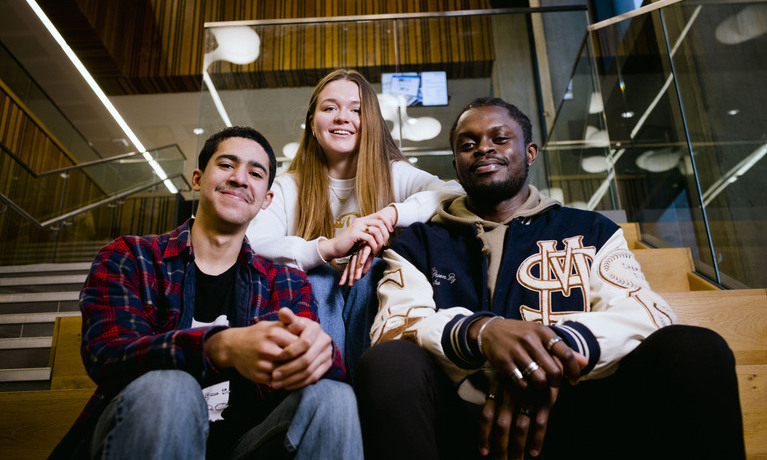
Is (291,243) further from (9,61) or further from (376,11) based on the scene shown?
(9,61)

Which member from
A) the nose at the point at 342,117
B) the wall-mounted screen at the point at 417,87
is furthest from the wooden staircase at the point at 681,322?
the wall-mounted screen at the point at 417,87

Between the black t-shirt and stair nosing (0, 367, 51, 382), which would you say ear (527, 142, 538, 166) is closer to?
the black t-shirt

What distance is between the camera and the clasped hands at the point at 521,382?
94 centimetres

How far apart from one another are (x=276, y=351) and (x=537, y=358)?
47cm

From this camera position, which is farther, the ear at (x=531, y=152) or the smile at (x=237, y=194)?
the ear at (x=531, y=152)

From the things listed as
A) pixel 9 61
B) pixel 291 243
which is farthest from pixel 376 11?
pixel 291 243

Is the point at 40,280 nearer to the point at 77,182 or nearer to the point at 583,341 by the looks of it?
the point at 77,182

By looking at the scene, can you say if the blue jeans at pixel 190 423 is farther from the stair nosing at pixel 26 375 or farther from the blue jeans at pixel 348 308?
the stair nosing at pixel 26 375

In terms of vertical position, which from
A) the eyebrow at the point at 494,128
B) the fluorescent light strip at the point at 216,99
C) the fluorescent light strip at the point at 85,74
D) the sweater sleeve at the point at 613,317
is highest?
the fluorescent light strip at the point at 85,74

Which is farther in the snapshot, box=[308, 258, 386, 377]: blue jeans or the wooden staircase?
the wooden staircase

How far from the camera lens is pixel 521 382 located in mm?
943

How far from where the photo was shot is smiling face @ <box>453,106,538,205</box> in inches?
60.7

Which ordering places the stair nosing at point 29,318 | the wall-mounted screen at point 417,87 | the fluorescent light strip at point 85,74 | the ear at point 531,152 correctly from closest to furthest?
the ear at point 531,152 → the stair nosing at point 29,318 → the wall-mounted screen at point 417,87 → the fluorescent light strip at point 85,74

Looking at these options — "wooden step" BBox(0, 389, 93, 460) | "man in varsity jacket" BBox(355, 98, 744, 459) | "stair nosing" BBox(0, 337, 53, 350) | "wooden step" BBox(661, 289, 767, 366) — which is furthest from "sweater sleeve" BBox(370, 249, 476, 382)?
"stair nosing" BBox(0, 337, 53, 350)
